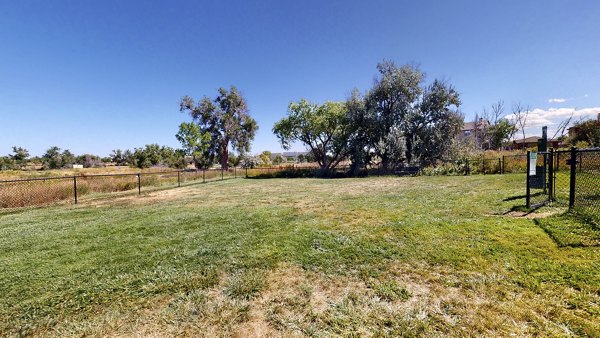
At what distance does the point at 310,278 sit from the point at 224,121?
101 feet

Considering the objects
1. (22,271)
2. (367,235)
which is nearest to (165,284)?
(22,271)

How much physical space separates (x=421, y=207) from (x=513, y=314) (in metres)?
4.34

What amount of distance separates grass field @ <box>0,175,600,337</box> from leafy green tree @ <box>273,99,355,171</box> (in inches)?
727

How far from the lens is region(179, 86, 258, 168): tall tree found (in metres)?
30.4

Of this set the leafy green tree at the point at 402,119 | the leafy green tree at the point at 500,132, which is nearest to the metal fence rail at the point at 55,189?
the leafy green tree at the point at 402,119

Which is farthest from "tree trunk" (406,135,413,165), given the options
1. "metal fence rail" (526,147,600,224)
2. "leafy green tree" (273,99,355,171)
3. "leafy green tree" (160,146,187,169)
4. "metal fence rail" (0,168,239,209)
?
"leafy green tree" (160,146,187,169)

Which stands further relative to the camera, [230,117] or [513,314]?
[230,117]

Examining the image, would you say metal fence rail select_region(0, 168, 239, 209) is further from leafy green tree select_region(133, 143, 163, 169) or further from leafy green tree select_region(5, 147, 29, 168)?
leafy green tree select_region(5, 147, 29, 168)

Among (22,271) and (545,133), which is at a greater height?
(545,133)

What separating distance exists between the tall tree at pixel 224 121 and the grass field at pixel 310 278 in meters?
27.2

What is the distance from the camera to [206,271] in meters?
3.07

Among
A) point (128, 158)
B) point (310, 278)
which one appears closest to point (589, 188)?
point (310, 278)

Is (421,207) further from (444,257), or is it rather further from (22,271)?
(22,271)

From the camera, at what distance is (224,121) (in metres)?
31.1
